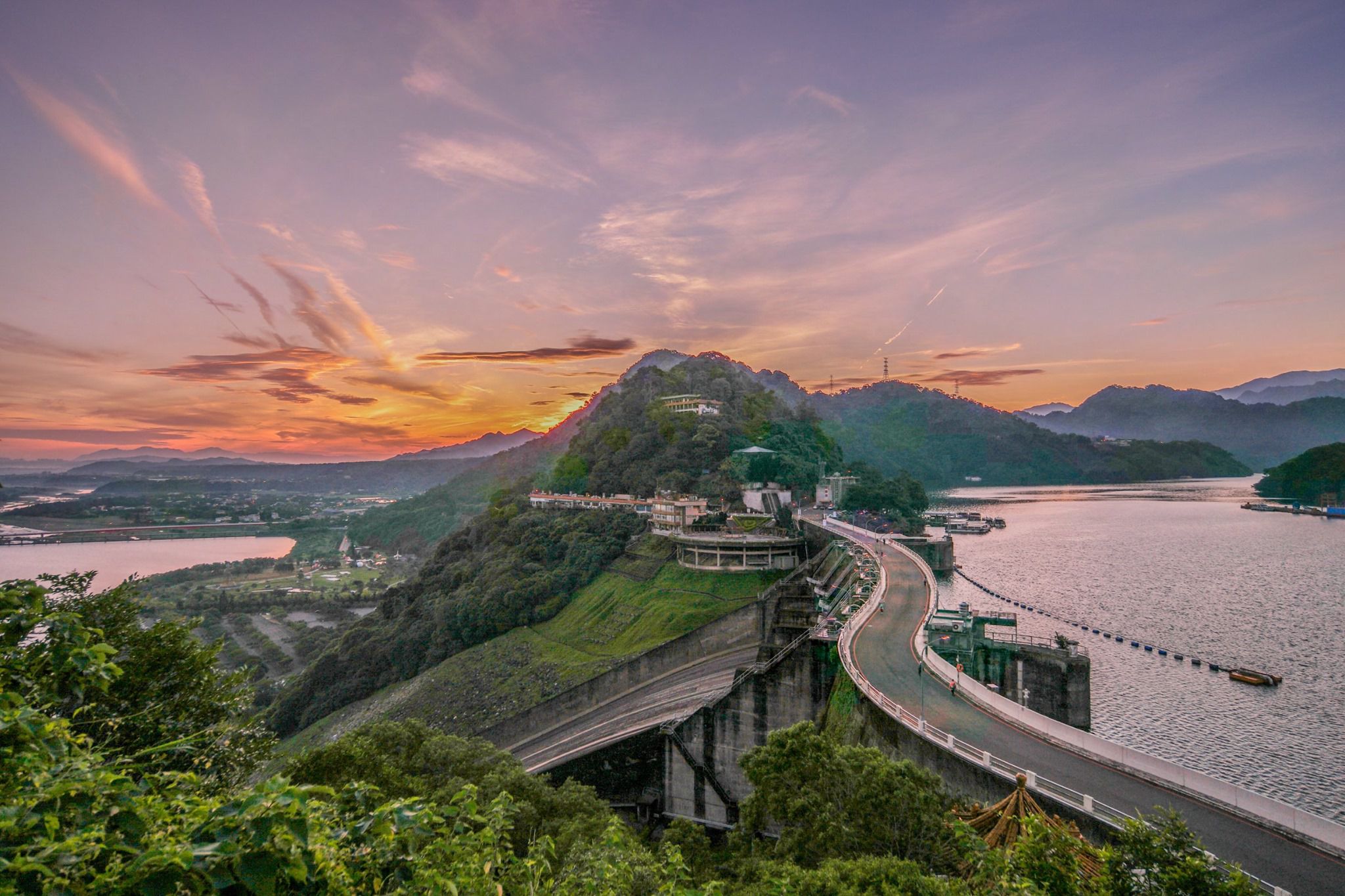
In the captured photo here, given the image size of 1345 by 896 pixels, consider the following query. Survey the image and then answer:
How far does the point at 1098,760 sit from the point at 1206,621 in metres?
43.7

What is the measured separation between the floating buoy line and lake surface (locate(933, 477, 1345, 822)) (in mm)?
442

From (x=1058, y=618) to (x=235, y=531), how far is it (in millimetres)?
169722

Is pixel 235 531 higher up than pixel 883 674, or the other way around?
pixel 883 674

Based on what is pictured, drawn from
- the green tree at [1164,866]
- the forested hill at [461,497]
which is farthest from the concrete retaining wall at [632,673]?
the forested hill at [461,497]

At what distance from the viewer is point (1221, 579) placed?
189ft

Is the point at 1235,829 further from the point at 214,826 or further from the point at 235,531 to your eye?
the point at 235,531

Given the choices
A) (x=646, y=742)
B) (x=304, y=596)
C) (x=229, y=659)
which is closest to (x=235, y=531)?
(x=304, y=596)

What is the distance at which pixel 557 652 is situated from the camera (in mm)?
48094

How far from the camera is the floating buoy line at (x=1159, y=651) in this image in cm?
3503

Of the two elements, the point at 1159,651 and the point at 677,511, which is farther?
the point at 677,511

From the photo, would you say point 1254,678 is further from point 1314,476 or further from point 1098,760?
point 1314,476

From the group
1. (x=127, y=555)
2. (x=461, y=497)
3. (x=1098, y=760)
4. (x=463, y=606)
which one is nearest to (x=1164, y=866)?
(x=1098, y=760)

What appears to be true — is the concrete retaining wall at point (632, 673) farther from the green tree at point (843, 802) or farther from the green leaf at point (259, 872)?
the green leaf at point (259, 872)

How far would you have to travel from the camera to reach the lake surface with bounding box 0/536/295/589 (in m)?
71.8
